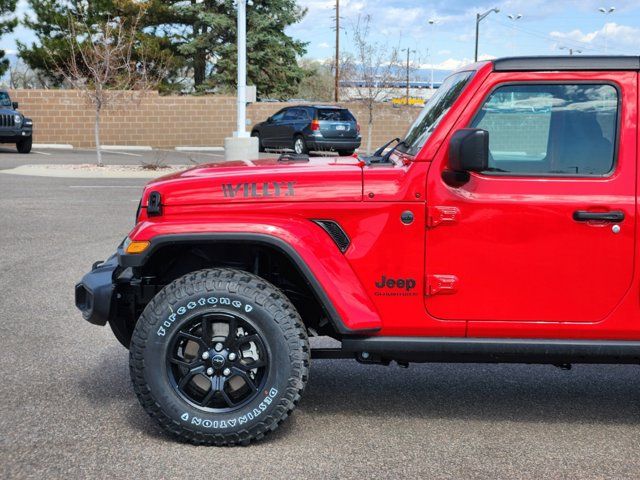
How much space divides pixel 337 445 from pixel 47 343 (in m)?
2.70

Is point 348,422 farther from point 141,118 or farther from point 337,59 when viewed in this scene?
point 337,59

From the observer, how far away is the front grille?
1016 inches

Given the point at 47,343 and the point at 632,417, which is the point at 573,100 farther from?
the point at 47,343

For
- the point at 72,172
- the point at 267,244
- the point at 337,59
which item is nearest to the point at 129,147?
the point at 72,172

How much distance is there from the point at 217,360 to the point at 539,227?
1.66m

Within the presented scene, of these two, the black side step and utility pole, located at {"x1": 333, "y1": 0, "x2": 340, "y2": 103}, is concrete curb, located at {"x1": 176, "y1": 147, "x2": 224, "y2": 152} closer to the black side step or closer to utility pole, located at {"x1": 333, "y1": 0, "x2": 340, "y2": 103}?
utility pole, located at {"x1": 333, "y1": 0, "x2": 340, "y2": 103}

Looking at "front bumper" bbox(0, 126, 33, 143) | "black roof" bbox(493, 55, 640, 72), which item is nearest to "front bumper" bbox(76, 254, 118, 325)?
"black roof" bbox(493, 55, 640, 72)

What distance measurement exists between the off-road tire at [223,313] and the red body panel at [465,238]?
0.26m

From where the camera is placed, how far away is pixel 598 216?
13.2 ft

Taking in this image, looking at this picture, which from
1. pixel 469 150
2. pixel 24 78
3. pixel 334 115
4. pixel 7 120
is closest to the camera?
pixel 469 150

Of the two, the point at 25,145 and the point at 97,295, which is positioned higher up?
the point at 25,145

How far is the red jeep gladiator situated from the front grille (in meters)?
23.6

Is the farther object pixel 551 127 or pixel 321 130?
pixel 321 130

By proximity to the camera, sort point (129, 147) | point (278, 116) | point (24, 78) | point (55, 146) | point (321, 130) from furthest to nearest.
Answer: point (24, 78) < point (129, 147) < point (55, 146) < point (278, 116) < point (321, 130)
